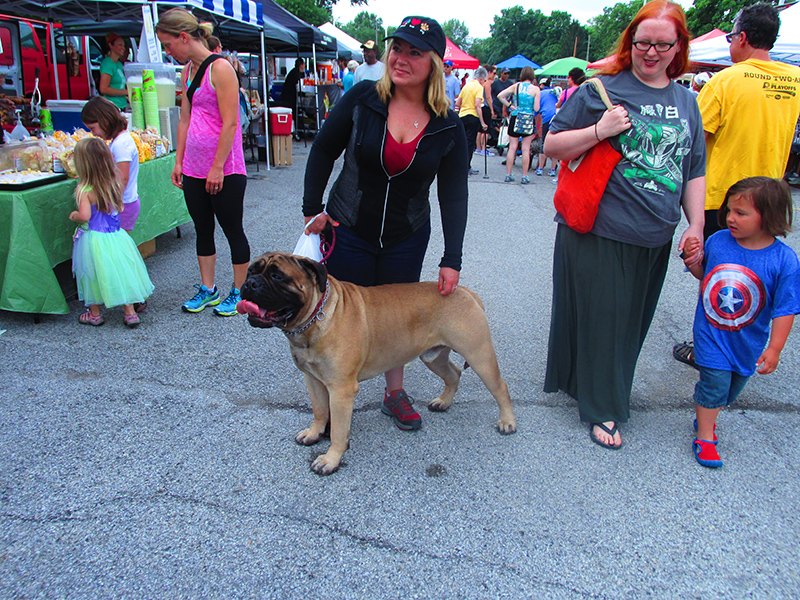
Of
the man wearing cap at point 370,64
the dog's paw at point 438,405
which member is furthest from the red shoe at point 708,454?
the man wearing cap at point 370,64

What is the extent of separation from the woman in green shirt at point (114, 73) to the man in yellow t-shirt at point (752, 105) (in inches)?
312

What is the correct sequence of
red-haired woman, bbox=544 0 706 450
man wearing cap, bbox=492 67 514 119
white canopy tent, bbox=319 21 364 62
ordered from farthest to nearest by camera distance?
white canopy tent, bbox=319 21 364 62, man wearing cap, bbox=492 67 514 119, red-haired woman, bbox=544 0 706 450

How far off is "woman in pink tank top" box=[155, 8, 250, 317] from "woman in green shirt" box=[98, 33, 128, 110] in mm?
4513

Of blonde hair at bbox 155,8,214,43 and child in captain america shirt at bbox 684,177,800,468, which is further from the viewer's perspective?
blonde hair at bbox 155,8,214,43

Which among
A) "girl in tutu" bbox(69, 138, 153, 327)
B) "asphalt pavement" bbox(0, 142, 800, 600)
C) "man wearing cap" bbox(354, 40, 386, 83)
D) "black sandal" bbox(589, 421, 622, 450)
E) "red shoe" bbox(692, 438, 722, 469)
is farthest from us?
"man wearing cap" bbox(354, 40, 386, 83)

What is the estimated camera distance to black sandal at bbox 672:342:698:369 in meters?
4.02

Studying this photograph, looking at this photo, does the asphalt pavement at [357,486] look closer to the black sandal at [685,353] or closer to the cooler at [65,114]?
the black sandal at [685,353]

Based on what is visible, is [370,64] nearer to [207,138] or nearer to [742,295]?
[207,138]

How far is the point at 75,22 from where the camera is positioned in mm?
10414

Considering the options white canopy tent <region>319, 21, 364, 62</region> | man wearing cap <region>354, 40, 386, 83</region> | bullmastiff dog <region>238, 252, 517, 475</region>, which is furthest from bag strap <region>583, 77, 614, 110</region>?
white canopy tent <region>319, 21, 364, 62</region>

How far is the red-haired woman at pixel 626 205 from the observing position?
258 centimetres

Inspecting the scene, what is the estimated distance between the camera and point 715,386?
2816mm

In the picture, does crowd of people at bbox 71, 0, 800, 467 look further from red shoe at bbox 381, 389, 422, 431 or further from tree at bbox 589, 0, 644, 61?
tree at bbox 589, 0, 644, 61

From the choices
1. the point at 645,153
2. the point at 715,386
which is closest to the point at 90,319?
the point at 645,153
